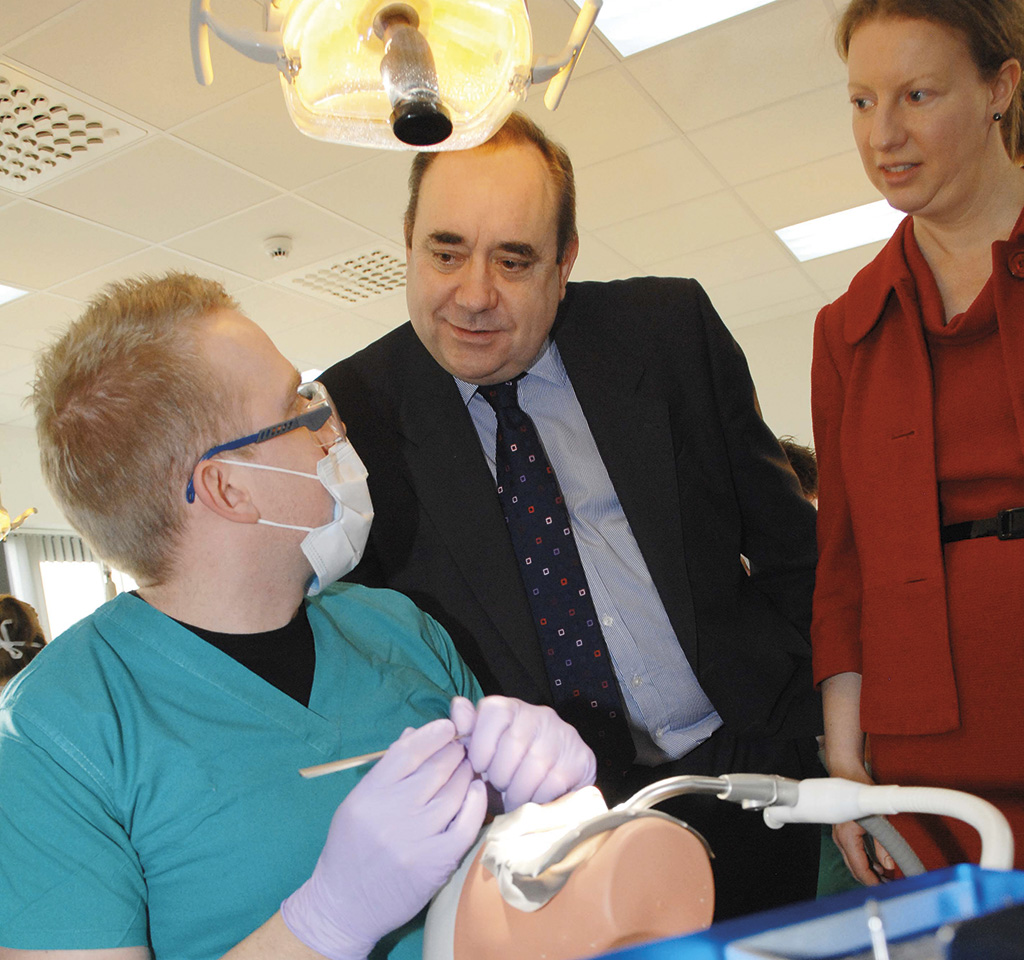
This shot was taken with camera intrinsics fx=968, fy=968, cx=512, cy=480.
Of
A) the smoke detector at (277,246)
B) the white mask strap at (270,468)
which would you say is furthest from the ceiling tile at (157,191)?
the white mask strap at (270,468)

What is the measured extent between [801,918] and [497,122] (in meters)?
1.10

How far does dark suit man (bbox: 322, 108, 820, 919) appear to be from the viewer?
4.99ft

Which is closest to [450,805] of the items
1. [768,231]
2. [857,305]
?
[857,305]

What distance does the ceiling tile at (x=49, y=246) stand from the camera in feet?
13.8

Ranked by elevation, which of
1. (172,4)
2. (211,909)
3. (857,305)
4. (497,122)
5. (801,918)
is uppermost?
(172,4)

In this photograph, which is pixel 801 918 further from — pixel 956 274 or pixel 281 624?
pixel 956 274

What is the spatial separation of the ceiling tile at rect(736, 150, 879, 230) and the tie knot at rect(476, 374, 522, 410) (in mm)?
3578

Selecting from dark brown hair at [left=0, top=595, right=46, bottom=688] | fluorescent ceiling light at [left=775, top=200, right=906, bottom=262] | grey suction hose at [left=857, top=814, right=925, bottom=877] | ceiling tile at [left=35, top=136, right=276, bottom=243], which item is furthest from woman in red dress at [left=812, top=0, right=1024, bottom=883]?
fluorescent ceiling light at [left=775, top=200, right=906, bottom=262]

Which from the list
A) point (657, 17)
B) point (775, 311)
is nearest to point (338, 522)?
point (657, 17)

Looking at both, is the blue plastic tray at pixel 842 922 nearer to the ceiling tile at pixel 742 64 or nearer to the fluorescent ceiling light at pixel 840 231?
the ceiling tile at pixel 742 64

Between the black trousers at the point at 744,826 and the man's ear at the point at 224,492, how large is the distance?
0.69 meters

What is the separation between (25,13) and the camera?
9.52 ft

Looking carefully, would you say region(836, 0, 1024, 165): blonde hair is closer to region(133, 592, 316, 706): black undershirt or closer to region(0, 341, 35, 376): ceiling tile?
region(133, 592, 316, 706): black undershirt

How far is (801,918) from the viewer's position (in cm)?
45
